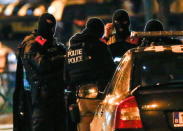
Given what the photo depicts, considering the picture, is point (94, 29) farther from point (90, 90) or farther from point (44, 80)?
point (90, 90)

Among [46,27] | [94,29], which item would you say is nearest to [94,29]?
[94,29]

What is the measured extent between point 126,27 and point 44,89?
6.26 ft

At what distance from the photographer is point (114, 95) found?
573 centimetres

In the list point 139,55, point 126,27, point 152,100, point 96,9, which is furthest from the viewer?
point 96,9

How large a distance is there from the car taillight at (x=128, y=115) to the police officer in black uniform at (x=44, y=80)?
9.63 feet

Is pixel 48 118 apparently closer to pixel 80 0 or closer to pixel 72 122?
pixel 72 122

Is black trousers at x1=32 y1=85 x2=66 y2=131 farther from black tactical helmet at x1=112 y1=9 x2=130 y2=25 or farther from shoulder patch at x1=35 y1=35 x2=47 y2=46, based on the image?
black tactical helmet at x1=112 y1=9 x2=130 y2=25

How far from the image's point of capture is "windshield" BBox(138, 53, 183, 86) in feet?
18.8

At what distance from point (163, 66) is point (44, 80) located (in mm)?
2668

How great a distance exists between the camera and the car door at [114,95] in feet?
18.0

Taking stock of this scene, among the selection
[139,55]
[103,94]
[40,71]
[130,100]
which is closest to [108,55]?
[40,71]

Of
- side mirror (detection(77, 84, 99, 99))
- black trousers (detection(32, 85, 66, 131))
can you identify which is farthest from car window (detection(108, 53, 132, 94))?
black trousers (detection(32, 85, 66, 131))

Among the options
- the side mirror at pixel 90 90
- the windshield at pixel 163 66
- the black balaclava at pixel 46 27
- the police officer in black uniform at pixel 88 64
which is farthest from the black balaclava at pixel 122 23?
the windshield at pixel 163 66

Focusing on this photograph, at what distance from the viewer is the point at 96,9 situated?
22.0 meters
